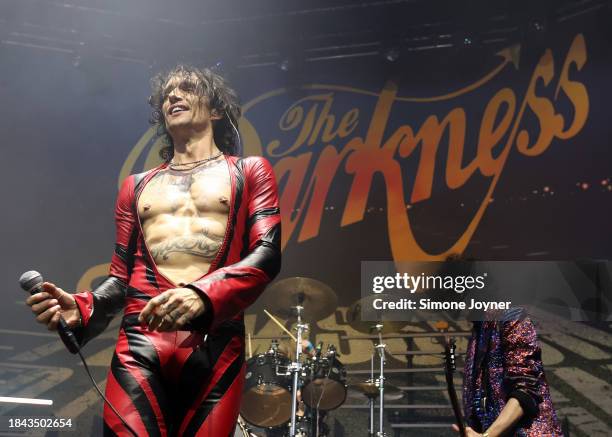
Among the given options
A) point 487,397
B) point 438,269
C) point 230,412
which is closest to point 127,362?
point 230,412

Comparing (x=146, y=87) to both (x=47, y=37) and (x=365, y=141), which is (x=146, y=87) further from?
(x=365, y=141)

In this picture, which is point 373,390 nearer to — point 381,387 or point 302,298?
point 381,387

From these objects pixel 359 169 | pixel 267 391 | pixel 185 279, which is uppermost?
pixel 359 169

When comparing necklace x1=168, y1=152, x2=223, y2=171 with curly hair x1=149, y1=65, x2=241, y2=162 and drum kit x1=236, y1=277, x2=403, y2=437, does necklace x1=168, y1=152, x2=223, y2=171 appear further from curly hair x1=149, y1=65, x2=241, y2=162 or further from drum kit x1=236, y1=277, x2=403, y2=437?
drum kit x1=236, y1=277, x2=403, y2=437

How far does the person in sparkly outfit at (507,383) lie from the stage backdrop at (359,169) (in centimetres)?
352

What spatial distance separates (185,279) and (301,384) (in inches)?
167

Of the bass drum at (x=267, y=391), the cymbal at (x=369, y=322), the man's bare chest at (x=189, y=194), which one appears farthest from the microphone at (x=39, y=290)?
the cymbal at (x=369, y=322)

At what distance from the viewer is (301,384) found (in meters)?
5.95

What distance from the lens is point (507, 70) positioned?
6969mm

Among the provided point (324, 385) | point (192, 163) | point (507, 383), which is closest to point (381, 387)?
point (324, 385)

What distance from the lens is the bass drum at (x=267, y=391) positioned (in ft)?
19.5

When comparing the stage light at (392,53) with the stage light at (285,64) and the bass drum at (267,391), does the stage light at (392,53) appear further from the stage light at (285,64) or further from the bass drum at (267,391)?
the bass drum at (267,391)

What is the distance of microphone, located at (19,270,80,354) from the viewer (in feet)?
5.67

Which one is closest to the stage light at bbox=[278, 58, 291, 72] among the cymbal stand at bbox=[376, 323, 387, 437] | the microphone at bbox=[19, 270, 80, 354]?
the cymbal stand at bbox=[376, 323, 387, 437]
